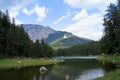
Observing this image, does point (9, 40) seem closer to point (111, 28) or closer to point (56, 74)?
point (111, 28)

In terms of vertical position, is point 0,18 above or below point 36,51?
above

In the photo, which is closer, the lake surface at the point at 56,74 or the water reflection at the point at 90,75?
the water reflection at the point at 90,75

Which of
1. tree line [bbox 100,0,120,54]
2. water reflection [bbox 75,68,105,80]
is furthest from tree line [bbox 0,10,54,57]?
water reflection [bbox 75,68,105,80]

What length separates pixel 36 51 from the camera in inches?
5807

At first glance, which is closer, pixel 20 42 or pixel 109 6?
pixel 109 6

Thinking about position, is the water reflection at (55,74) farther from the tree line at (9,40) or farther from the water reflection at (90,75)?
the tree line at (9,40)

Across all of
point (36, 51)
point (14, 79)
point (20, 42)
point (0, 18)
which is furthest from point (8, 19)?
point (14, 79)

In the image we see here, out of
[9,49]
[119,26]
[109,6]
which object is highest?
[109,6]

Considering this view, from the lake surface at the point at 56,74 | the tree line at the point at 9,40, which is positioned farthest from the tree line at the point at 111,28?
the tree line at the point at 9,40

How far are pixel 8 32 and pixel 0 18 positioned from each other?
8.64 metres

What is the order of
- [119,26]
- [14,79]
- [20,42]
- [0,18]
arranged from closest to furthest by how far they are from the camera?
[14,79] → [119,26] → [0,18] → [20,42]

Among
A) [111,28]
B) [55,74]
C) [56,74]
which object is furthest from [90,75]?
[111,28]

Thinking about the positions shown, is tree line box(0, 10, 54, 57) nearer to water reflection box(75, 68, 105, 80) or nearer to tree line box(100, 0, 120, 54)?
tree line box(100, 0, 120, 54)

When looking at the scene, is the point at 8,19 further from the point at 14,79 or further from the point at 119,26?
the point at 14,79
